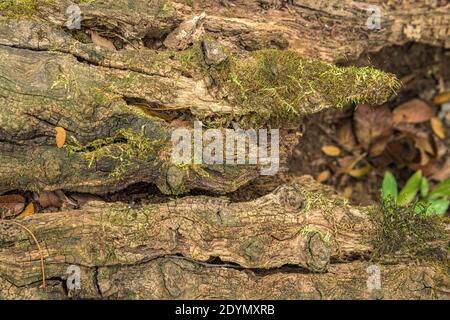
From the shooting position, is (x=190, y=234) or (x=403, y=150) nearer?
(x=190, y=234)

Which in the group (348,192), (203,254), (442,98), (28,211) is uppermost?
(442,98)

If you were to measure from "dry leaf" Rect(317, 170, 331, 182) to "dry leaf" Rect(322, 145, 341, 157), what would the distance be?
19cm

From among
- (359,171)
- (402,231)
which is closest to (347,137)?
(359,171)

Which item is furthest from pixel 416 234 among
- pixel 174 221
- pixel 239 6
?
pixel 239 6

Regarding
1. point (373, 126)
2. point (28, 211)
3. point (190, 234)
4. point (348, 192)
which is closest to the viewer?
point (190, 234)

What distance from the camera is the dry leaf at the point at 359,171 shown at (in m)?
5.37

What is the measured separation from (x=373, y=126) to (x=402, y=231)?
1715 millimetres

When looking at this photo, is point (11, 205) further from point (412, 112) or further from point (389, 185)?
point (412, 112)

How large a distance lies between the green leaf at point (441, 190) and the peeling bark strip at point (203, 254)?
160 cm

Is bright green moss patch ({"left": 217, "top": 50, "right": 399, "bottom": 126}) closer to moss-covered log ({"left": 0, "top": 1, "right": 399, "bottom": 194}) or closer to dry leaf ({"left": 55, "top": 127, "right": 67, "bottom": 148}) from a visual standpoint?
moss-covered log ({"left": 0, "top": 1, "right": 399, "bottom": 194})

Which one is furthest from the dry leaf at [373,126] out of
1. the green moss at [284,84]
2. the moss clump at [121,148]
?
the moss clump at [121,148]

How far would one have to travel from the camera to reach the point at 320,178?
5.25 metres

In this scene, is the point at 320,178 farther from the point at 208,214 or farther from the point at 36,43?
the point at 36,43

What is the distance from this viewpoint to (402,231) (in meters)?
3.81
